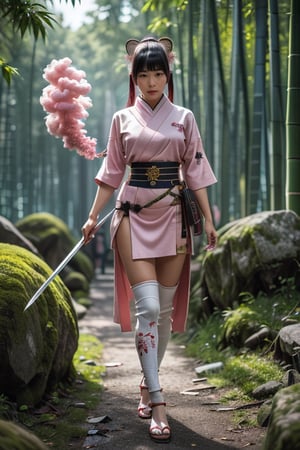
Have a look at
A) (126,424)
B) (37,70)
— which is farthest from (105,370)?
(37,70)

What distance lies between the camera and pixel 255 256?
5.38 m

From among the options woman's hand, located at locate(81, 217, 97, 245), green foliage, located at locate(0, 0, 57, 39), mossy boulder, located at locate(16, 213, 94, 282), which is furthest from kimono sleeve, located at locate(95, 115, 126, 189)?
mossy boulder, located at locate(16, 213, 94, 282)

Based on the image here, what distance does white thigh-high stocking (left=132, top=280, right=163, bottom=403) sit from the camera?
323 cm

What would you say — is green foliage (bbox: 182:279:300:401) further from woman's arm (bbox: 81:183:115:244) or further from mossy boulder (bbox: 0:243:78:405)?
woman's arm (bbox: 81:183:115:244)

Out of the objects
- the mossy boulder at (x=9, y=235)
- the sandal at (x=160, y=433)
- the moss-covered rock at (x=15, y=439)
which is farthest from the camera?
the mossy boulder at (x=9, y=235)

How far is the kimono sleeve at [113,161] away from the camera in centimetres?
348

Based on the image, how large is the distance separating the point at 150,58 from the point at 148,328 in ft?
4.12

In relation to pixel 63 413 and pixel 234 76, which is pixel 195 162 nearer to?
pixel 63 413

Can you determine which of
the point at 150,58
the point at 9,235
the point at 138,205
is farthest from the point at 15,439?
the point at 9,235

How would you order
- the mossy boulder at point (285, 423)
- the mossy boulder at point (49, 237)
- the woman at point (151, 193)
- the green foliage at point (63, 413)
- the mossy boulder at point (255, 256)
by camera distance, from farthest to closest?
the mossy boulder at point (49, 237) < the mossy boulder at point (255, 256) < the woman at point (151, 193) < the green foliage at point (63, 413) < the mossy boulder at point (285, 423)

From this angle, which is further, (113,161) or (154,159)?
(113,161)

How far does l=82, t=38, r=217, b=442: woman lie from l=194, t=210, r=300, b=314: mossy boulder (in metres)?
1.85

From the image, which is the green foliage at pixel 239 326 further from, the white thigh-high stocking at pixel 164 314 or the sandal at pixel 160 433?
the sandal at pixel 160 433

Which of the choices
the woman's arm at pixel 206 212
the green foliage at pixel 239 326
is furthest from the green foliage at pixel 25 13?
the green foliage at pixel 239 326
